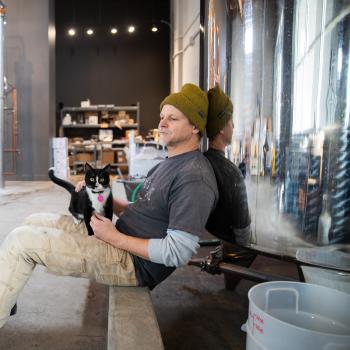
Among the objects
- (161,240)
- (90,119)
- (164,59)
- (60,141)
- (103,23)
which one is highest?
(103,23)

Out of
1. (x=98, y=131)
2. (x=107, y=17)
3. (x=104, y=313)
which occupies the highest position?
(x=107, y=17)

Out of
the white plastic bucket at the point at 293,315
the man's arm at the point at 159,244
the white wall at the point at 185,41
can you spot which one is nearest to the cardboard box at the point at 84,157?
the white wall at the point at 185,41

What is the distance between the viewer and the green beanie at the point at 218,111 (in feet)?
3.65

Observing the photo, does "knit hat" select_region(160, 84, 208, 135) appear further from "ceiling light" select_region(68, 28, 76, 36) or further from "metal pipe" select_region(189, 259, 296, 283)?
"ceiling light" select_region(68, 28, 76, 36)

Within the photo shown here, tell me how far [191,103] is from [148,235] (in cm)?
44

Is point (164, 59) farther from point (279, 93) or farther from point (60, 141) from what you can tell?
point (279, 93)

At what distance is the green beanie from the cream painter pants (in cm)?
53

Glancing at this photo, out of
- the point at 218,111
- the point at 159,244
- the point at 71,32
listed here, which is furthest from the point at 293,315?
the point at 71,32

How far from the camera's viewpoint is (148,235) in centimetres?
104

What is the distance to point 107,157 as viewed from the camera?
25.2 ft

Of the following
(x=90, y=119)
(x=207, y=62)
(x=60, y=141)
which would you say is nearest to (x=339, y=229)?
(x=207, y=62)

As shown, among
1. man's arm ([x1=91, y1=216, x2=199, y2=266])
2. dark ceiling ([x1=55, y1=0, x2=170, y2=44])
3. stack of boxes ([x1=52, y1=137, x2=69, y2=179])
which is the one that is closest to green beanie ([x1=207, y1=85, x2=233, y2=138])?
man's arm ([x1=91, y1=216, x2=199, y2=266])

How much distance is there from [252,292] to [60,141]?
543 centimetres

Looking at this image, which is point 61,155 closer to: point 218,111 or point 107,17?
point 107,17
